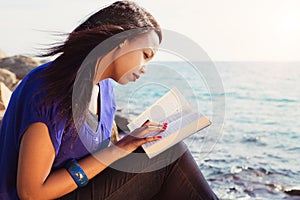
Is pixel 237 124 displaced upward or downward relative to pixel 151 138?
downward

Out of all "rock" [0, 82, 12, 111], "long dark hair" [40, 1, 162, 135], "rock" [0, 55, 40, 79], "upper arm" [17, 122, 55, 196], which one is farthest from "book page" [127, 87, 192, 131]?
"rock" [0, 55, 40, 79]

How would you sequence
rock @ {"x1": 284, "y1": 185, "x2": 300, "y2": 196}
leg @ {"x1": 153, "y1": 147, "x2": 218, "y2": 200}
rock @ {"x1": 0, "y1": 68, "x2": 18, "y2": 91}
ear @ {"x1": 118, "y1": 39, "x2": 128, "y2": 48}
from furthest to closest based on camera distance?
rock @ {"x1": 0, "y1": 68, "x2": 18, "y2": 91}
rock @ {"x1": 284, "y1": 185, "x2": 300, "y2": 196}
leg @ {"x1": 153, "y1": 147, "x2": 218, "y2": 200}
ear @ {"x1": 118, "y1": 39, "x2": 128, "y2": 48}

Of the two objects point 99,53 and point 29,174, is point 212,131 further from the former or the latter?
point 29,174

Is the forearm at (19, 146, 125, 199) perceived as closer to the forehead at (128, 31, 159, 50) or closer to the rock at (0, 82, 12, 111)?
the forehead at (128, 31, 159, 50)

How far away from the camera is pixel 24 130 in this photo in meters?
1.32

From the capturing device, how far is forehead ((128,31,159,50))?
142 cm

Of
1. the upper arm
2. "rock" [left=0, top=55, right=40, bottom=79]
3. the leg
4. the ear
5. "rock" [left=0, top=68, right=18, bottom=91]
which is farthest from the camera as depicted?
"rock" [left=0, top=55, right=40, bottom=79]

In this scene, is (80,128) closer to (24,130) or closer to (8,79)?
(24,130)

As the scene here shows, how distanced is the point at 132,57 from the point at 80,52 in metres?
0.16

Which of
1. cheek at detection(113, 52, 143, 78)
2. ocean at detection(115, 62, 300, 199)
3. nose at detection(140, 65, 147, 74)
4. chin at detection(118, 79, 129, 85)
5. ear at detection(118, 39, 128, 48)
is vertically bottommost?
ocean at detection(115, 62, 300, 199)

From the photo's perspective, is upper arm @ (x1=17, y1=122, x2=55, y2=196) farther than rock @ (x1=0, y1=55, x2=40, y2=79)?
No

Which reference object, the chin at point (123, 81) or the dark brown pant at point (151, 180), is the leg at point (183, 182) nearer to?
the dark brown pant at point (151, 180)

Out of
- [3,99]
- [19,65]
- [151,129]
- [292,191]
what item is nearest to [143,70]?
[151,129]

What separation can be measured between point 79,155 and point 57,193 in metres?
0.17
